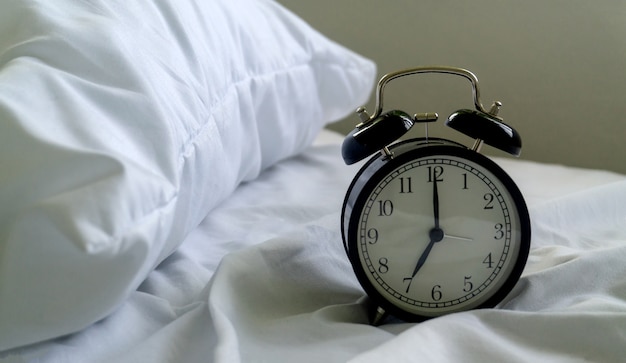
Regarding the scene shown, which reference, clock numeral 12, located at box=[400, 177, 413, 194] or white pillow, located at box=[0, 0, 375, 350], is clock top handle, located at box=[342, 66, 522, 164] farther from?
white pillow, located at box=[0, 0, 375, 350]

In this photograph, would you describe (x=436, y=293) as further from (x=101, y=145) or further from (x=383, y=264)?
(x=101, y=145)

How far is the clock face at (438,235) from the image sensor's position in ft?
2.13

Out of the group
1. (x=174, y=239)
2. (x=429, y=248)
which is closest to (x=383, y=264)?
(x=429, y=248)

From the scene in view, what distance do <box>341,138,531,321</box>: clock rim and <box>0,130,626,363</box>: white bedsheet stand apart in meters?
0.02


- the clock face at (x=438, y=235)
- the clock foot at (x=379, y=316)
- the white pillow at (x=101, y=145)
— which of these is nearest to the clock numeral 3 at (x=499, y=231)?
the clock face at (x=438, y=235)

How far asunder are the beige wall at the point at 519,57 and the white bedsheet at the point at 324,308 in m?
0.69

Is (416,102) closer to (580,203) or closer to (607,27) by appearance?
(607,27)

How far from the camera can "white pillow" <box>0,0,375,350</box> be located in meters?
0.50

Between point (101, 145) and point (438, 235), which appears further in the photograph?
point (438, 235)

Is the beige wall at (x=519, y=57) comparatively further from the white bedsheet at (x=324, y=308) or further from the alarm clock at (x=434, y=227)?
the alarm clock at (x=434, y=227)

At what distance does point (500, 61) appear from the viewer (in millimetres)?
1635

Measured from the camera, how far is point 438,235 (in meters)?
0.65

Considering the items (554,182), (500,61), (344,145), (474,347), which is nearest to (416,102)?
(500,61)

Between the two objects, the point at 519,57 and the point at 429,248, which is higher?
the point at 429,248
